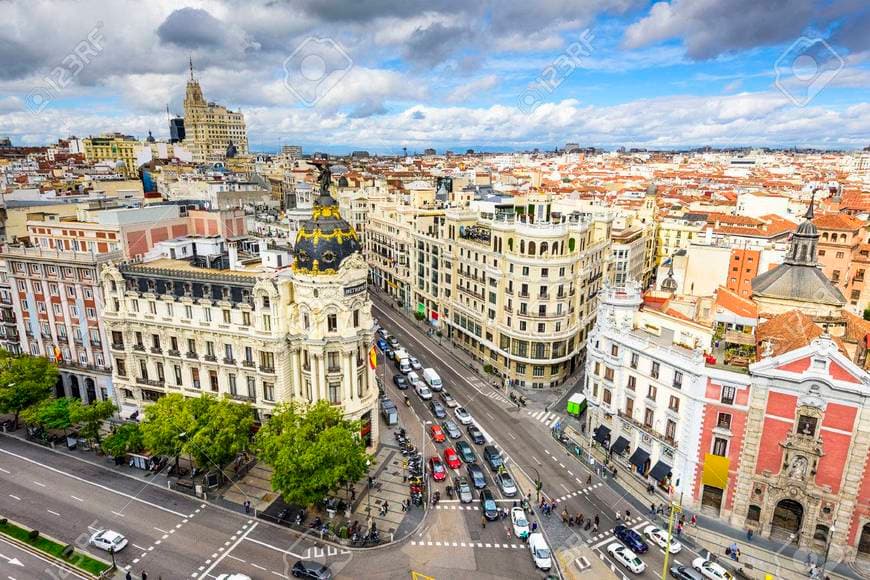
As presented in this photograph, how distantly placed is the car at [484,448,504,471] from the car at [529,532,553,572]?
13587 millimetres

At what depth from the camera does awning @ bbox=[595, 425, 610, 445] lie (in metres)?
71.9

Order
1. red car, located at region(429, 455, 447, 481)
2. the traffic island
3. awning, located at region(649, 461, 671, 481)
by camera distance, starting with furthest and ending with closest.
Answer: red car, located at region(429, 455, 447, 481)
awning, located at region(649, 461, 671, 481)
the traffic island

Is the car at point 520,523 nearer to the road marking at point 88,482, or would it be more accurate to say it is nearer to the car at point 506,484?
the car at point 506,484

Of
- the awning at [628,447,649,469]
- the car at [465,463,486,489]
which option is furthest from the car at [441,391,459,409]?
the awning at [628,447,649,469]

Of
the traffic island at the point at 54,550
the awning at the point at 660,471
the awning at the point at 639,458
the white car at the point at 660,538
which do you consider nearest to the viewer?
the traffic island at the point at 54,550

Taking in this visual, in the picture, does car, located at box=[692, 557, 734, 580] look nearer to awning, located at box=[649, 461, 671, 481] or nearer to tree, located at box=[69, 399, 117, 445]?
awning, located at box=[649, 461, 671, 481]

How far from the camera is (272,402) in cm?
7019

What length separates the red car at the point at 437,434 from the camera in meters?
75.8

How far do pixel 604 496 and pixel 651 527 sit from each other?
7084 mm

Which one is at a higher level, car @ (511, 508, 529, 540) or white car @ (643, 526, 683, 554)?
car @ (511, 508, 529, 540)

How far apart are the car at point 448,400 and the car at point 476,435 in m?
7.37

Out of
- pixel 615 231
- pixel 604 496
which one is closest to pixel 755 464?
pixel 604 496

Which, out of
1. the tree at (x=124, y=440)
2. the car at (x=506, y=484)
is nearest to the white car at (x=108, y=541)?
the tree at (x=124, y=440)

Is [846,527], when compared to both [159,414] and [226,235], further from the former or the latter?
[226,235]
